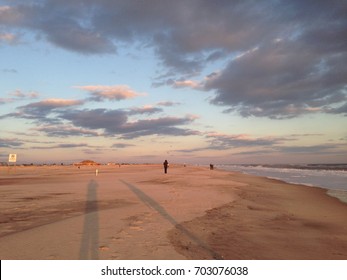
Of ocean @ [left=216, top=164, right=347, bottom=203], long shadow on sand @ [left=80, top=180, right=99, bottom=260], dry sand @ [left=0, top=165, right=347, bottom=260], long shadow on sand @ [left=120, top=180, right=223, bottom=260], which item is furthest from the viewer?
ocean @ [left=216, top=164, right=347, bottom=203]

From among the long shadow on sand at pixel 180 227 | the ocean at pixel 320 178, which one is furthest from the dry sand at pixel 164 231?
the ocean at pixel 320 178

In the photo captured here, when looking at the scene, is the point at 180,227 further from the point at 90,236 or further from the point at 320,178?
the point at 320,178

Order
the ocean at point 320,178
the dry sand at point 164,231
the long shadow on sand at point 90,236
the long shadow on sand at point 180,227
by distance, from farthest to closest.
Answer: the ocean at point 320,178 → the long shadow on sand at point 180,227 → the dry sand at point 164,231 → the long shadow on sand at point 90,236

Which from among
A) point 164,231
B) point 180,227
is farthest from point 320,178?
point 164,231

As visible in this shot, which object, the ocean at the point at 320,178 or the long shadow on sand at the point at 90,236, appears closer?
the long shadow on sand at the point at 90,236

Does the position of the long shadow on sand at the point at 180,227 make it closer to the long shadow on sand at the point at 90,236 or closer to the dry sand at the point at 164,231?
the dry sand at the point at 164,231

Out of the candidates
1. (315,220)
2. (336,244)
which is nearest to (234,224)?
(336,244)

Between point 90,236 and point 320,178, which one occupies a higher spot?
point 90,236

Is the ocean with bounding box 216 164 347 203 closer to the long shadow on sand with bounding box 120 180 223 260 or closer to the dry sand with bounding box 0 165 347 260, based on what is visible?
the dry sand with bounding box 0 165 347 260

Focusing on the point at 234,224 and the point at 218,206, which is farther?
the point at 218,206

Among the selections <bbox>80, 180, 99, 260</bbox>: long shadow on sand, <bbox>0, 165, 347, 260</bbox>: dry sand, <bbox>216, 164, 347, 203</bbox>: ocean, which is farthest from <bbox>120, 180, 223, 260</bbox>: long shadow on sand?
<bbox>216, 164, 347, 203</bbox>: ocean
